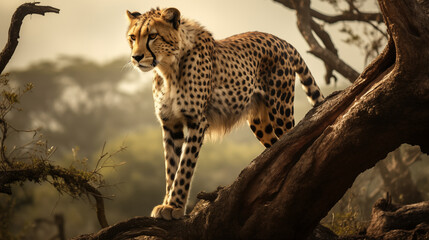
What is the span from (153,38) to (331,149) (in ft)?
6.04

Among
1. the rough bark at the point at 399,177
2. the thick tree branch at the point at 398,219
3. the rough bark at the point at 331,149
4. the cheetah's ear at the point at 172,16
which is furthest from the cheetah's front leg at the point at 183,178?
the rough bark at the point at 399,177

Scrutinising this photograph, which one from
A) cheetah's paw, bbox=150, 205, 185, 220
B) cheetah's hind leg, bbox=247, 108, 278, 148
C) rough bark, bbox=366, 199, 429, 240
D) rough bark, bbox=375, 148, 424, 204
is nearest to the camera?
cheetah's paw, bbox=150, 205, 185, 220

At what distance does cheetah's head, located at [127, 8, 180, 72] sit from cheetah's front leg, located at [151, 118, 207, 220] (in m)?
0.60

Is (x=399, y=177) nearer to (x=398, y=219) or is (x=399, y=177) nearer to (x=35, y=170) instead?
(x=398, y=219)

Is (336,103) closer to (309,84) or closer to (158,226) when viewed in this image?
(158,226)

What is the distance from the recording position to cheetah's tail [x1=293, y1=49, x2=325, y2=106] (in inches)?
211

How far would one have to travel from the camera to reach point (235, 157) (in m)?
19.7

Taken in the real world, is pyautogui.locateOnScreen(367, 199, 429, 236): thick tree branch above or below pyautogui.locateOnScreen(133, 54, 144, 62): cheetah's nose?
below

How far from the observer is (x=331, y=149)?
3180 mm

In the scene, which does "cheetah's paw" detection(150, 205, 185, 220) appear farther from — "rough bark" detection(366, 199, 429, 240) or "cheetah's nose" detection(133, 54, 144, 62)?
"rough bark" detection(366, 199, 429, 240)

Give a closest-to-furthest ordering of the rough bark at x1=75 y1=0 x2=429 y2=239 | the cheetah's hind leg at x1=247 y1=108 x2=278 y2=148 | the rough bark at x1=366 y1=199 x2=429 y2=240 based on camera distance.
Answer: the rough bark at x1=75 y1=0 x2=429 y2=239
the rough bark at x1=366 y1=199 x2=429 y2=240
the cheetah's hind leg at x1=247 y1=108 x2=278 y2=148

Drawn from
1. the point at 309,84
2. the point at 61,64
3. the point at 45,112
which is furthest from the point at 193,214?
the point at 61,64

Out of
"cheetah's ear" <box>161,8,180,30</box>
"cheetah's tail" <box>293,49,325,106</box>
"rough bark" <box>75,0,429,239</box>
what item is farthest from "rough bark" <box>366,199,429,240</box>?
"cheetah's ear" <box>161,8,180,30</box>

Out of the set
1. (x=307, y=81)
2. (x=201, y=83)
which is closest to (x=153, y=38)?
(x=201, y=83)
